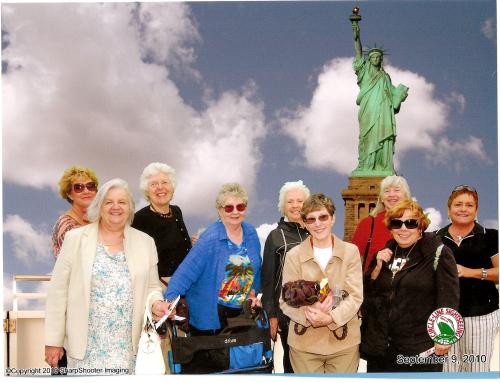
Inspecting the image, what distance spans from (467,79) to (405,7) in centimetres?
75

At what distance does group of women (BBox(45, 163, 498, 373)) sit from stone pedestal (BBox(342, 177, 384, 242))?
1.99 ft

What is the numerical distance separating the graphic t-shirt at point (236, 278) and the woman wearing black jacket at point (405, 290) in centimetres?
82

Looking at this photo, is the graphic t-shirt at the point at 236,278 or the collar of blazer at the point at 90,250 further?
the graphic t-shirt at the point at 236,278

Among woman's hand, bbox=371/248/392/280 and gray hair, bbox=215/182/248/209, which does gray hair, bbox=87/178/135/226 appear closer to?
gray hair, bbox=215/182/248/209

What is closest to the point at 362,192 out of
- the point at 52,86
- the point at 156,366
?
the point at 156,366

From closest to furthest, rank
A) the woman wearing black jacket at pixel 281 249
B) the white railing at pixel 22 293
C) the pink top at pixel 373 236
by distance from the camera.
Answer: the woman wearing black jacket at pixel 281 249 → the pink top at pixel 373 236 → the white railing at pixel 22 293

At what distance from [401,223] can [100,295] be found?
2045 mm

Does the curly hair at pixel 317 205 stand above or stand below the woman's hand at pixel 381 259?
above

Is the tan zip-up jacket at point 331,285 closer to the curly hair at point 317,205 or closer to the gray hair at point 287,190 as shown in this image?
the curly hair at point 317,205

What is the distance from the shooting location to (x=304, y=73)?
4.97 meters

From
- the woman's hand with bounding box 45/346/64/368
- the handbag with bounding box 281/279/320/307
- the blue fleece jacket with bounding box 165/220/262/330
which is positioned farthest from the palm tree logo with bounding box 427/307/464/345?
the woman's hand with bounding box 45/346/64/368

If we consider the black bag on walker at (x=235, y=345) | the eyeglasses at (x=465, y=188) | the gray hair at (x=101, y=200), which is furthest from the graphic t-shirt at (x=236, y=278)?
the eyeglasses at (x=465, y=188)

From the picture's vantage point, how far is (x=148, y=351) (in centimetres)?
394

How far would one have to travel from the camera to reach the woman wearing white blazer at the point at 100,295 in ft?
13.1
